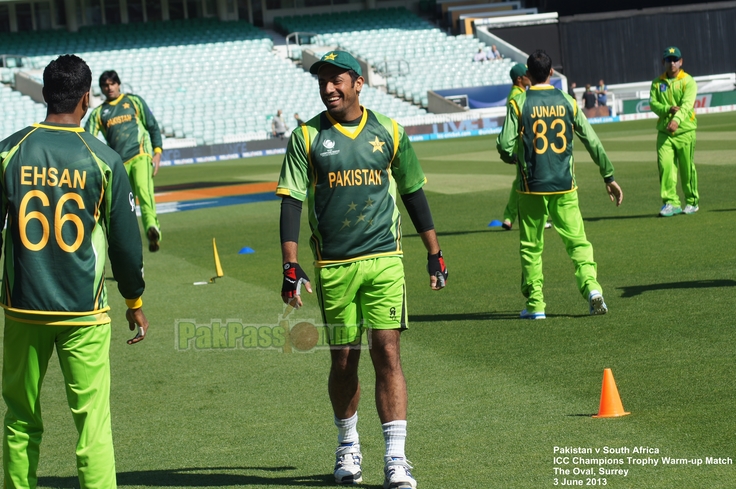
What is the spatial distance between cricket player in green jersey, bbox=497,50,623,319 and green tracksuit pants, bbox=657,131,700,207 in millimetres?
6155

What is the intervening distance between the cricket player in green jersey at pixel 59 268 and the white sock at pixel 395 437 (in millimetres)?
1307

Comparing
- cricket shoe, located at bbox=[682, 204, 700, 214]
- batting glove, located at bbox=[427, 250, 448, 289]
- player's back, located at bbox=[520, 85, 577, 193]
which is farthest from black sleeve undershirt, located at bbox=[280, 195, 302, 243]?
cricket shoe, located at bbox=[682, 204, 700, 214]

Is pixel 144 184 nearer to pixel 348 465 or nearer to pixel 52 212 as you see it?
pixel 348 465

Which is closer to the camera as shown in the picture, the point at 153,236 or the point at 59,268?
the point at 59,268

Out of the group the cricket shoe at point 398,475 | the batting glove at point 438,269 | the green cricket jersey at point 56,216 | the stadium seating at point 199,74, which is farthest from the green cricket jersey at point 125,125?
the stadium seating at point 199,74

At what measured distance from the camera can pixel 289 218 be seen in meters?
5.39

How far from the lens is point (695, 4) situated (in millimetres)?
54719

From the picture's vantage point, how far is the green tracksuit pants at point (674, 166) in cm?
1494

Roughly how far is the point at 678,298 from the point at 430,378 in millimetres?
2991

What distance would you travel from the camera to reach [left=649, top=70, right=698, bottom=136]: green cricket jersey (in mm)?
14750

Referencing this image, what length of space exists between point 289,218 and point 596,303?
13.6 ft

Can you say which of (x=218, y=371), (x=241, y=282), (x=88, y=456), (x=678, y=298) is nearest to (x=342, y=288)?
(x=88, y=456)

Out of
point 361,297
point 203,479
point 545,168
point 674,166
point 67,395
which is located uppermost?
point 674,166

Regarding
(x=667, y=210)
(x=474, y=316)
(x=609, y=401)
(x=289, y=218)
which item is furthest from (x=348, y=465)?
(x=667, y=210)
